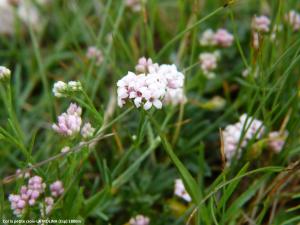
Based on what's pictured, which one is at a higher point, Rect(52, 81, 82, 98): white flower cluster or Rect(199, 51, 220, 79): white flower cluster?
Rect(199, 51, 220, 79): white flower cluster

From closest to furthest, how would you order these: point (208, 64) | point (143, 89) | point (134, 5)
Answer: point (143, 89) < point (208, 64) < point (134, 5)

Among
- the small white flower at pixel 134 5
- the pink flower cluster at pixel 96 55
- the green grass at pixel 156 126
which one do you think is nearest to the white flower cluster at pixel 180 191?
the green grass at pixel 156 126

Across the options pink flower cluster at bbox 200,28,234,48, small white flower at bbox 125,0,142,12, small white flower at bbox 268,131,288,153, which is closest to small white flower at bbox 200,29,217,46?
pink flower cluster at bbox 200,28,234,48

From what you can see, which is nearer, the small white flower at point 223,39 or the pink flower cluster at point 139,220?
the pink flower cluster at point 139,220

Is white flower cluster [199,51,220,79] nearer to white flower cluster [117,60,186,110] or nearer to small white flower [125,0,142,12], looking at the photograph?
small white flower [125,0,142,12]

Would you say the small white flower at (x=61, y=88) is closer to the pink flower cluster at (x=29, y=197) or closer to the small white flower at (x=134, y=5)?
the pink flower cluster at (x=29, y=197)

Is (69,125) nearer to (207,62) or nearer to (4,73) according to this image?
(4,73)

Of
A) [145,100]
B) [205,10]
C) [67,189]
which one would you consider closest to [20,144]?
[67,189]

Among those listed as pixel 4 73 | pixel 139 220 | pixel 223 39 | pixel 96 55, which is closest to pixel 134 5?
pixel 96 55
